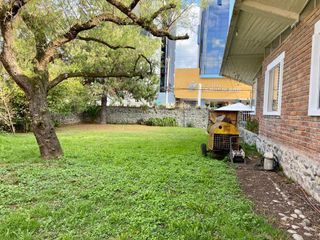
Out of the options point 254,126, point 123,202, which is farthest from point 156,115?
point 123,202

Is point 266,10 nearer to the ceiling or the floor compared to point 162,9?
nearer to the floor

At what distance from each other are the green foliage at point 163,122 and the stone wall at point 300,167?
1408cm

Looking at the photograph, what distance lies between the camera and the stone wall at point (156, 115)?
21.0 m

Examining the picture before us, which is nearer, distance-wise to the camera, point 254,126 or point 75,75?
point 75,75

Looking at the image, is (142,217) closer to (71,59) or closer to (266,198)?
(266,198)

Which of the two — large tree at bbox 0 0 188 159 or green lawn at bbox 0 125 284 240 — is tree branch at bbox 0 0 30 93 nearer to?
large tree at bbox 0 0 188 159

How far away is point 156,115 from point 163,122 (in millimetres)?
869

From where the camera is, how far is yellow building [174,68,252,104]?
89.7 ft

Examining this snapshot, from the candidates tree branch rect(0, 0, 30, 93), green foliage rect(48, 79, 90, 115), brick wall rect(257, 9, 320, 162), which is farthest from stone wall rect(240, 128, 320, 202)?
green foliage rect(48, 79, 90, 115)

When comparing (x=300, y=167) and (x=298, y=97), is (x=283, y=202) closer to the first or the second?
(x=300, y=167)

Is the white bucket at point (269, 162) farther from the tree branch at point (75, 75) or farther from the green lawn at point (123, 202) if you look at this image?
the tree branch at point (75, 75)

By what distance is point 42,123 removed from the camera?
20.4 feet

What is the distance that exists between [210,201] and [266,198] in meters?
0.97

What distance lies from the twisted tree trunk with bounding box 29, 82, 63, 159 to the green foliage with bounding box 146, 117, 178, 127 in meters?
14.6
